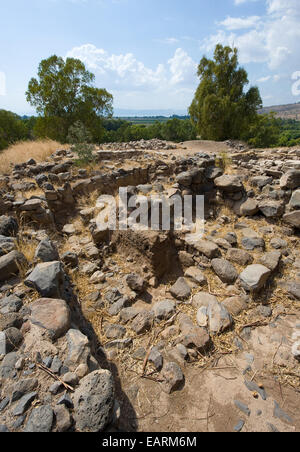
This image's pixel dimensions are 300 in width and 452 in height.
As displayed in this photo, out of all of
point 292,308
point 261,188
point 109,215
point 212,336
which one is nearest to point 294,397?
point 212,336

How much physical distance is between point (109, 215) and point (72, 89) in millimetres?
14081

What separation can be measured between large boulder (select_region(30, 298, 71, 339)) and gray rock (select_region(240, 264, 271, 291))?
249 centimetres

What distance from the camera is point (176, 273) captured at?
385 centimetres

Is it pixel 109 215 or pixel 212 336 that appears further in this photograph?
pixel 109 215

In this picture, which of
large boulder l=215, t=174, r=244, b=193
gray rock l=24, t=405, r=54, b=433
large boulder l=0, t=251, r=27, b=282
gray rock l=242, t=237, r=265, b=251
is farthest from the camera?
large boulder l=215, t=174, r=244, b=193

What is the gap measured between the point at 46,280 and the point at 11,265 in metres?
0.60

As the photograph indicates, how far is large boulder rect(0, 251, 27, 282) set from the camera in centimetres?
245

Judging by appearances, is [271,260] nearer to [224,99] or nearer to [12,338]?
[12,338]

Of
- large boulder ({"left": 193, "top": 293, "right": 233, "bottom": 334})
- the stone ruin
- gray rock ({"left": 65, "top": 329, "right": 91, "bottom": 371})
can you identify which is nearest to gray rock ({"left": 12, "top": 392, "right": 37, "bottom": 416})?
the stone ruin

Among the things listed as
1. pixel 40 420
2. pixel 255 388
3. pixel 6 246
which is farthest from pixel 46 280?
pixel 255 388

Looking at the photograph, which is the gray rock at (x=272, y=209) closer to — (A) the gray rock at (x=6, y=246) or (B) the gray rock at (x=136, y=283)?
(B) the gray rock at (x=136, y=283)

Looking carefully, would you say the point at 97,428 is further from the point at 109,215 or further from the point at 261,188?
the point at 261,188

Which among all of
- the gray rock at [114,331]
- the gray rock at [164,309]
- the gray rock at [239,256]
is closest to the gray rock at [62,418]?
the gray rock at [114,331]

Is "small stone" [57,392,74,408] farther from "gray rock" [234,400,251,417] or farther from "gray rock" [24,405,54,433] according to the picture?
"gray rock" [234,400,251,417]
